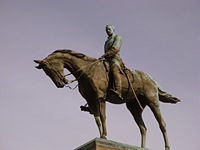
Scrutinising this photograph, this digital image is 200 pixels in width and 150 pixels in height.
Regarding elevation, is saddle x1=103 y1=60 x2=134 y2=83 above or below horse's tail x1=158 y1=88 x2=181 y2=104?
above

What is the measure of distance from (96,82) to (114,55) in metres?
1.43

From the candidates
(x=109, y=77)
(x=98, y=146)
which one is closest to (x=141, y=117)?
(x=109, y=77)

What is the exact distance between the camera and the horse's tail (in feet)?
56.9

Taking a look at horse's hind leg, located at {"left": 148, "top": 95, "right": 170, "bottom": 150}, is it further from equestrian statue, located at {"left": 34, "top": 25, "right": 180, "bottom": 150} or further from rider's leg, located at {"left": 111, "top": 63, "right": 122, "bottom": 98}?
rider's leg, located at {"left": 111, "top": 63, "right": 122, "bottom": 98}

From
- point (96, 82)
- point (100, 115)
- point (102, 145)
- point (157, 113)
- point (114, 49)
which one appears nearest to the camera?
point (102, 145)

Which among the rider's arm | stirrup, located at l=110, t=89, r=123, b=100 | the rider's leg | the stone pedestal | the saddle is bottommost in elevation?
the stone pedestal

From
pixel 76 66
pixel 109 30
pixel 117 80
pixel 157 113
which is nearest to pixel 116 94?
pixel 117 80

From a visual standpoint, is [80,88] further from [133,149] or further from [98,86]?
[133,149]

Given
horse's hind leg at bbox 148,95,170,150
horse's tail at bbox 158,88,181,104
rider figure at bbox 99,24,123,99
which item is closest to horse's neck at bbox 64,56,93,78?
rider figure at bbox 99,24,123,99

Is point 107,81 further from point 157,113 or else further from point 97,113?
point 157,113

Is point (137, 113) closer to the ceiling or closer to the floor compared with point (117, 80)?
closer to the floor

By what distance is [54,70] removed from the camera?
1534cm

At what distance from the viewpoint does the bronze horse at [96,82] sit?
15375 millimetres

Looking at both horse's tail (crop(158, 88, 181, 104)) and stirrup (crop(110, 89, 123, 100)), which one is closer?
stirrup (crop(110, 89, 123, 100))
